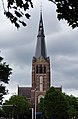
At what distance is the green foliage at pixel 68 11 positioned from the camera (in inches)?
185

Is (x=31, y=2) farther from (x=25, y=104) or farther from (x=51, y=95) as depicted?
(x=25, y=104)

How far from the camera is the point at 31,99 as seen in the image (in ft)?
460

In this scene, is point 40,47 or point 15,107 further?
point 40,47

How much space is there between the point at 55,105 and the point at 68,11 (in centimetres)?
9339

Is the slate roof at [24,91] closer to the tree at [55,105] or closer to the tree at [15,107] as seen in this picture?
the tree at [15,107]

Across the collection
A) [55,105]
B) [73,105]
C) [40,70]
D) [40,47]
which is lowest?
[55,105]

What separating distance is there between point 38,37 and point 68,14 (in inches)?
5234

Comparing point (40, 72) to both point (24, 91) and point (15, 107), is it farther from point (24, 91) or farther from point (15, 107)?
point (15, 107)

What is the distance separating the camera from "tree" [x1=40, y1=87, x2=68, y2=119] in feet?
321

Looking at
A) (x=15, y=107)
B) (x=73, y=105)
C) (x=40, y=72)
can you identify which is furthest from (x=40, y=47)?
(x=15, y=107)

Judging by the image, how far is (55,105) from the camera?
9744cm

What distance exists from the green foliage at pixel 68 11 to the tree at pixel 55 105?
93.0m

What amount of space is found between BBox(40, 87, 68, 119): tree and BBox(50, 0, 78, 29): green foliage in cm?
9304

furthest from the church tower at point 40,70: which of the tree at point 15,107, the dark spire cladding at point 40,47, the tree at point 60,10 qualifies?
the tree at point 60,10
